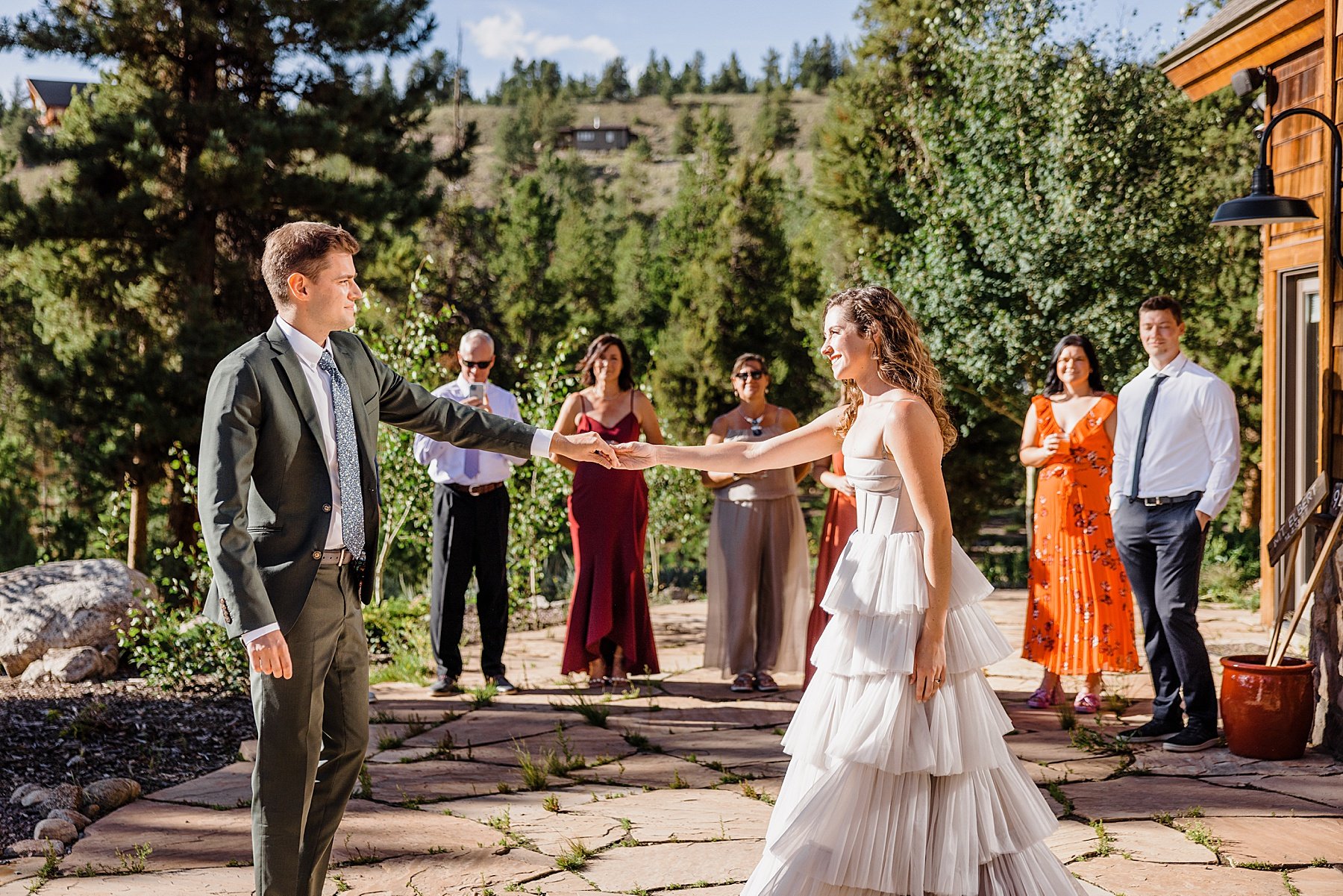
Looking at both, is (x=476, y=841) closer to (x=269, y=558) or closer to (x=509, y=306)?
(x=269, y=558)

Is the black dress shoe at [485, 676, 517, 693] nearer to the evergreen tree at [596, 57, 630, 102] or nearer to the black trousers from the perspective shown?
the black trousers

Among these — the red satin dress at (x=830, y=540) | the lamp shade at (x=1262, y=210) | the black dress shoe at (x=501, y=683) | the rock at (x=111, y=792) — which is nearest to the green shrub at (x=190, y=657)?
the black dress shoe at (x=501, y=683)

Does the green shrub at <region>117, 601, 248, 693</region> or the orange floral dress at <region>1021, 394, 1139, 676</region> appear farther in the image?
the green shrub at <region>117, 601, 248, 693</region>

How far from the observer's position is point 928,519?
9.40 feet

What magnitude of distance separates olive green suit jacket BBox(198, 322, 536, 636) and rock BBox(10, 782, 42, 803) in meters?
2.30

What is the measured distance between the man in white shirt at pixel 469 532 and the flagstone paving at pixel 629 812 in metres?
0.35

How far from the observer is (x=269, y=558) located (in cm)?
269

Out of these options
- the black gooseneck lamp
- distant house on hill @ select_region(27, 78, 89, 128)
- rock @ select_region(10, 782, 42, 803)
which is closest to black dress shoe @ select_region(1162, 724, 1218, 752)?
the black gooseneck lamp

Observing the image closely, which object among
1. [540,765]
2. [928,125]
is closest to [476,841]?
[540,765]

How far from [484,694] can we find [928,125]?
10.5 m

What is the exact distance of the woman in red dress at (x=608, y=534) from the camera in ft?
20.5

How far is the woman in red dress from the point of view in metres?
6.24

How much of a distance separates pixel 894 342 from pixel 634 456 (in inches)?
44.4

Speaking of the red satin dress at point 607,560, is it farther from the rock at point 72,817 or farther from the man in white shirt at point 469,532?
the rock at point 72,817
